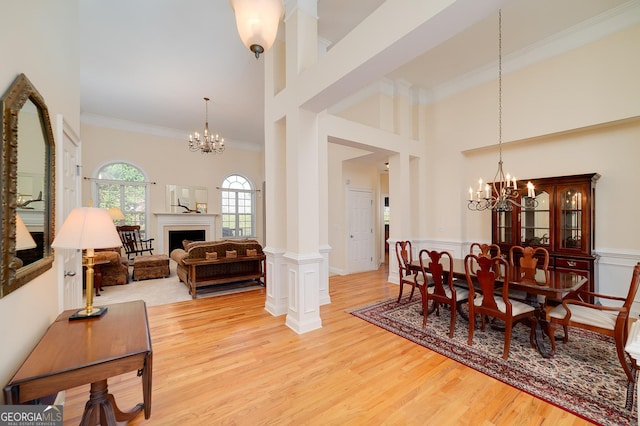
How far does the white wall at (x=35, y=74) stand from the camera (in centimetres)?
118

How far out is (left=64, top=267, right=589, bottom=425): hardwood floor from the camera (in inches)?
70.3

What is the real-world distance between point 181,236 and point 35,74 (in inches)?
279

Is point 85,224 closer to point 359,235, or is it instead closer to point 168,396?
point 168,396

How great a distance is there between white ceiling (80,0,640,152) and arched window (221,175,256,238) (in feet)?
9.85

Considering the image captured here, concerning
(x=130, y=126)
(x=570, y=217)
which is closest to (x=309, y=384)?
(x=570, y=217)

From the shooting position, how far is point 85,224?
155 cm

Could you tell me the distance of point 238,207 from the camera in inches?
359

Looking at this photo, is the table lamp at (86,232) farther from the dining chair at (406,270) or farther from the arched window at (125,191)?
the arched window at (125,191)

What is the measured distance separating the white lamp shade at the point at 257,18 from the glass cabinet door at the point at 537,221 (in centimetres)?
431

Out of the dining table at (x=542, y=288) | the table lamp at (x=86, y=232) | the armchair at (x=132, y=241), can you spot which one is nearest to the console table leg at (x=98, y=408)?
the table lamp at (x=86, y=232)

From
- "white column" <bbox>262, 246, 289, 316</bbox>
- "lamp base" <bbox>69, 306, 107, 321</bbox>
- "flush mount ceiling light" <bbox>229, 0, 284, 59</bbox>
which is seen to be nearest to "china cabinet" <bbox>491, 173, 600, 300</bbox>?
"white column" <bbox>262, 246, 289, 316</bbox>

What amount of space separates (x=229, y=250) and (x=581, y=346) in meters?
4.78

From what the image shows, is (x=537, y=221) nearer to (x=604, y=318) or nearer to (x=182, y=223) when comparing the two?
(x=604, y=318)

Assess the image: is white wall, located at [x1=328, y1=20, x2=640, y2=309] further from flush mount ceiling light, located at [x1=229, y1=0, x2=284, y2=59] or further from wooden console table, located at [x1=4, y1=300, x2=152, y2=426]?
wooden console table, located at [x1=4, y1=300, x2=152, y2=426]
